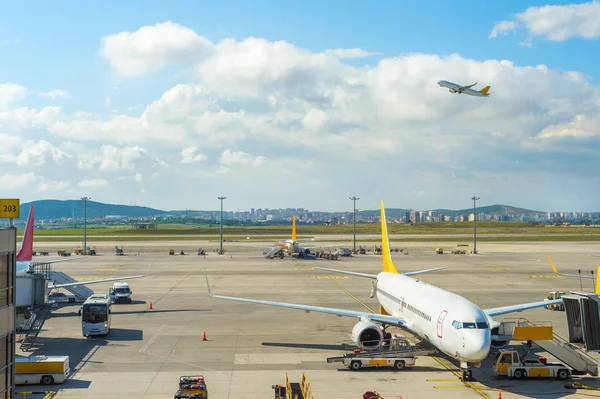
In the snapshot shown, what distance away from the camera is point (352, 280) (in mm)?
73438

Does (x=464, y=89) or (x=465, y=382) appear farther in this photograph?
(x=464, y=89)

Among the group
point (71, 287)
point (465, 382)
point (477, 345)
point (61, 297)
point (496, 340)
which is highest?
point (477, 345)

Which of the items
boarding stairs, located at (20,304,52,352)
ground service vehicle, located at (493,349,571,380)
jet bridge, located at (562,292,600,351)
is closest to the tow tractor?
ground service vehicle, located at (493,349,571,380)

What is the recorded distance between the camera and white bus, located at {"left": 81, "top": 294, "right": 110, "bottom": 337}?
37.7m

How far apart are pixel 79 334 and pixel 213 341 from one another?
34.1 feet

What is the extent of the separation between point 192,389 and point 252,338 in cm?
1383

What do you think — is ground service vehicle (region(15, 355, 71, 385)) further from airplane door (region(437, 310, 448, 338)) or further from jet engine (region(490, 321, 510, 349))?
jet engine (region(490, 321, 510, 349))

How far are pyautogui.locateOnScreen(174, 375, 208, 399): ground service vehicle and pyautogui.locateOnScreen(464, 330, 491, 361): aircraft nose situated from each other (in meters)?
11.8

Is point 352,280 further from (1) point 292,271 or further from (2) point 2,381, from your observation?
(2) point 2,381

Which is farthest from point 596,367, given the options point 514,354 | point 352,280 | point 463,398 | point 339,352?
point 352,280

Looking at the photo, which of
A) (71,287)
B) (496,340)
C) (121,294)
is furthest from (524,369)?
(71,287)

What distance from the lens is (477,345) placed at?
24.5 m

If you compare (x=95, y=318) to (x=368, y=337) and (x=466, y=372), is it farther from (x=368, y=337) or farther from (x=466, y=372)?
(x=466, y=372)

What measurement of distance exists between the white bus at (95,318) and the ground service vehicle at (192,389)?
15.6 metres
